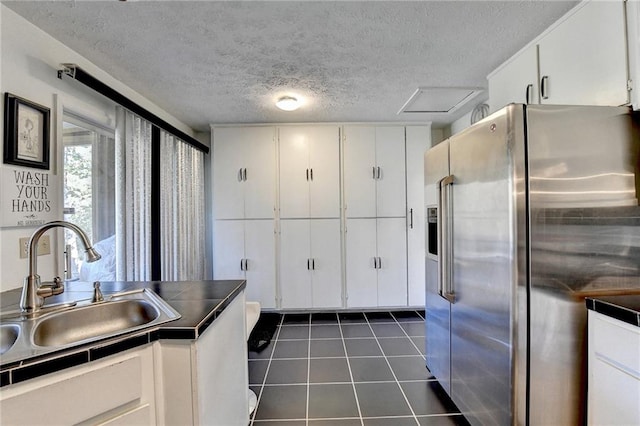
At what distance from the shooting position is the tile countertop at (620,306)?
3.68 feet

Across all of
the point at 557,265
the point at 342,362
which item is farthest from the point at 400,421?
the point at 557,265

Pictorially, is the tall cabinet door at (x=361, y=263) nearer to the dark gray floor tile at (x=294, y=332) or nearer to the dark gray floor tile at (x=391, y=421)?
the dark gray floor tile at (x=294, y=332)

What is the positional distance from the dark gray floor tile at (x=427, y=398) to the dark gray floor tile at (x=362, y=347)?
0.50 m

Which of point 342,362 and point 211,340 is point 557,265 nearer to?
point 211,340

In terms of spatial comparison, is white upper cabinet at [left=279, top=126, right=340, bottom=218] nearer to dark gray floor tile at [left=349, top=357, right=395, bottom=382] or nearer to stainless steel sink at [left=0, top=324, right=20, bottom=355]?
dark gray floor tile at [left=349, top=357, right=395, bottom=382]

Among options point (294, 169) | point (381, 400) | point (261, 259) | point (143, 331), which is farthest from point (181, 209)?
point (381, 400)

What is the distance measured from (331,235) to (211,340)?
8.24 ft

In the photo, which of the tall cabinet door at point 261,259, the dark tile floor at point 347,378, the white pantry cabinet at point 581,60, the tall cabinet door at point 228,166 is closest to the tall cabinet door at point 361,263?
the dark tile floor at point 347,378

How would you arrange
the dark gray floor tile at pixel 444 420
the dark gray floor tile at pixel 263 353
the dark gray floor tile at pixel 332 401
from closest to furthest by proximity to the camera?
1. the dark gray floor tile at pixel 444 420
2. the dark gray floor tile at pixel 332 401
3. the dark gray floor tile at pixel 263 353

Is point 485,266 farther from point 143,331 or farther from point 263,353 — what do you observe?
point 263,353

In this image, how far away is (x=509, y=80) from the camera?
2100 millimetres

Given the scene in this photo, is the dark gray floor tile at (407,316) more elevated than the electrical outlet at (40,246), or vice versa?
the electrical outlet at (40,246)

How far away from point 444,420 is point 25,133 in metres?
2.87

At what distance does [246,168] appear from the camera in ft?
11.9
